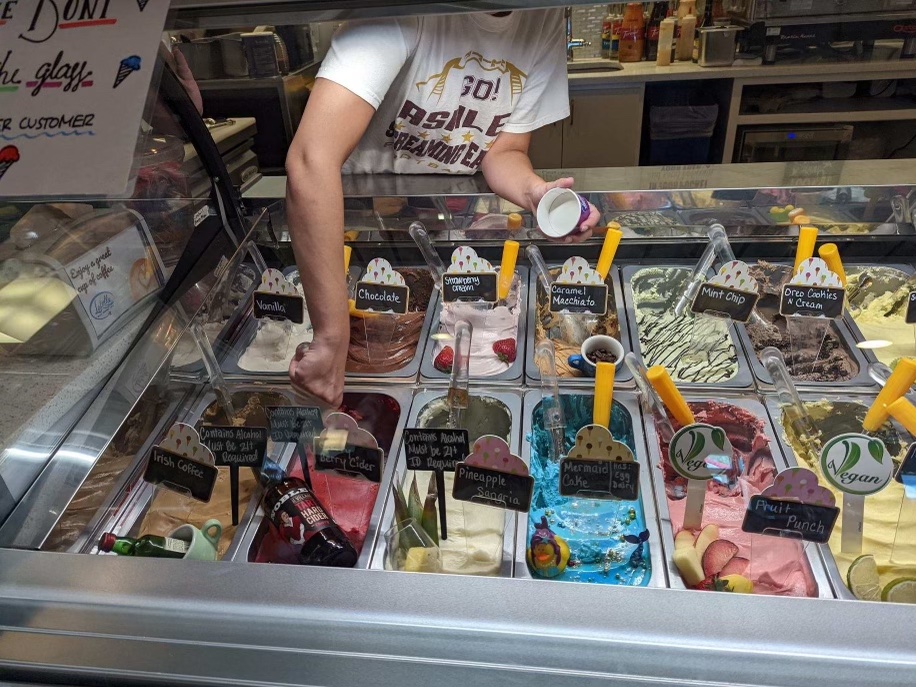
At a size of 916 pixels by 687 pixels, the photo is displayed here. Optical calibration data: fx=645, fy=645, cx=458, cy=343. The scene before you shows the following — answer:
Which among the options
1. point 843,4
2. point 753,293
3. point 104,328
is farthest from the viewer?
point 843,4

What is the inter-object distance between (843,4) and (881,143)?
3.74ft

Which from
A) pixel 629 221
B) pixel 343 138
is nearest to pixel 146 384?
pixel 343 138

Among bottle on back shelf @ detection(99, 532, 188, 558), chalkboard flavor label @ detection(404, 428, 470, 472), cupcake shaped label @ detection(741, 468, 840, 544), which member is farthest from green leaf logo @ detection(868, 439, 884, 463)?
bottle on back shelf @ detection(99, 532, 188, 558)

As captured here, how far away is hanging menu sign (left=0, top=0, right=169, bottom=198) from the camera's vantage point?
97 centimetres

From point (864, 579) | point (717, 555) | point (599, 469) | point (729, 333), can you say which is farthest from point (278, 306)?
point (864, 579)

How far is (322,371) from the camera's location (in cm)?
178

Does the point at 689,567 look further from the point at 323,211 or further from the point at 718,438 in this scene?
the point at 323,211

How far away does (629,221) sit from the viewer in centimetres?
213

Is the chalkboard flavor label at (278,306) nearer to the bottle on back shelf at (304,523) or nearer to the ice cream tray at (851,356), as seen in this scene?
the bottle on back shelf at (304,523)

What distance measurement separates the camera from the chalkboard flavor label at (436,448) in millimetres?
1237

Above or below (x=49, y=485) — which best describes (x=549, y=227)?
above

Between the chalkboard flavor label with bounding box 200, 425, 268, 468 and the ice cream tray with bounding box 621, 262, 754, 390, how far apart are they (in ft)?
3.94

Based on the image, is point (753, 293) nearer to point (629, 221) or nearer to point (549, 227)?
point (629, 221)

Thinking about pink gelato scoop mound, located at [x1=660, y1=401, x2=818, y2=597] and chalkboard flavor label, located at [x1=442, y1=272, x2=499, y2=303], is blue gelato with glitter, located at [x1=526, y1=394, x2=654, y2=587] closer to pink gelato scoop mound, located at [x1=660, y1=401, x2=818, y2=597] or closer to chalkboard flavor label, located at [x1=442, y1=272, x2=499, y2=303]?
pink gelato scoop mound, located at [x1=660, y1=401, x2=818, y2=597]
